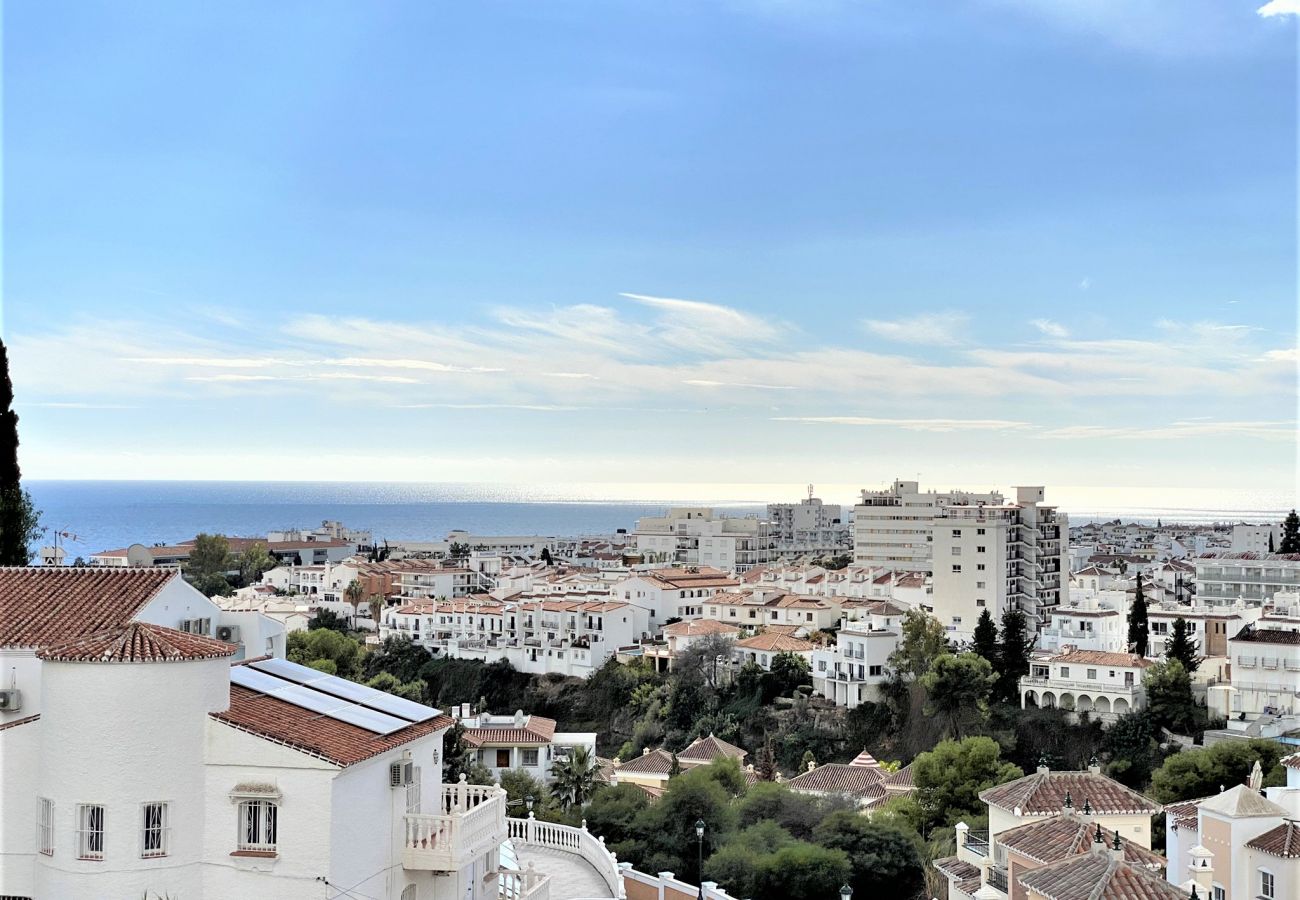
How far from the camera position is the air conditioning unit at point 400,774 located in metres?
9.56

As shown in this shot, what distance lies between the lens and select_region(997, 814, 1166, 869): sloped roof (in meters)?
12.6

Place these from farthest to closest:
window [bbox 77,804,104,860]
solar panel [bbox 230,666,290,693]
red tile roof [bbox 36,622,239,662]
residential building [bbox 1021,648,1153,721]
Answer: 1. residential building [bbox 1021,648,1153,721]
2. solar panel [bbox 230,666,290,693]
3. window [bbox 77,804,104,860]
4. red tile roof [bbox 36,622,239,662]

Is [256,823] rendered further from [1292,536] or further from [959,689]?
[1292,536]

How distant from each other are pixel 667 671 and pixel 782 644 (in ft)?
15.6

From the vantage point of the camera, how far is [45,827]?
872 centimetres

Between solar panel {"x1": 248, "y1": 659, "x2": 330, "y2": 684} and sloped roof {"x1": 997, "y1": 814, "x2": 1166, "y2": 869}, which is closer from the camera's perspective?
solar panel {"x1": 248, "y1": 659, "x2": 330, "y2": 684}

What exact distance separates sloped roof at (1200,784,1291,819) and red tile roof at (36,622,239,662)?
10246 millimetres

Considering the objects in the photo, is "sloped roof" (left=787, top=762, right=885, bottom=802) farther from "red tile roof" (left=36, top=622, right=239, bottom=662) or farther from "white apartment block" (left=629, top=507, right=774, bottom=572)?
"white apartment block" (left=629, top=507, right=774, bottom=572)

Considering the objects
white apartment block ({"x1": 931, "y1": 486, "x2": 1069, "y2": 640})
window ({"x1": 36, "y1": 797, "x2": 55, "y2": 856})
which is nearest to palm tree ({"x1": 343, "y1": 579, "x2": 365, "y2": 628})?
white apartment block ({"x1": 931, "y1": 486, "x2": 1069, "y2": 640})

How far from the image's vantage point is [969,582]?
48719 millimetres

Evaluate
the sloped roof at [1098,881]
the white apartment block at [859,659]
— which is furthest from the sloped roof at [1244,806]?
the white apartment block at [859,659]

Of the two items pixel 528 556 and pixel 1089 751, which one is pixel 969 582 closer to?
pixel 1089 751

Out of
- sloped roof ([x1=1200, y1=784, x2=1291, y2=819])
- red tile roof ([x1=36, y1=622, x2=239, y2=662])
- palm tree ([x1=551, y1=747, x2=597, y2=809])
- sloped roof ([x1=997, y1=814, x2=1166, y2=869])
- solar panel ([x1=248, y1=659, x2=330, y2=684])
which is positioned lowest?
palm tree ([x1=551, y1=747, x2=597, y2=809])

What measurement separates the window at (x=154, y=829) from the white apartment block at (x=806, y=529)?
258 ft
